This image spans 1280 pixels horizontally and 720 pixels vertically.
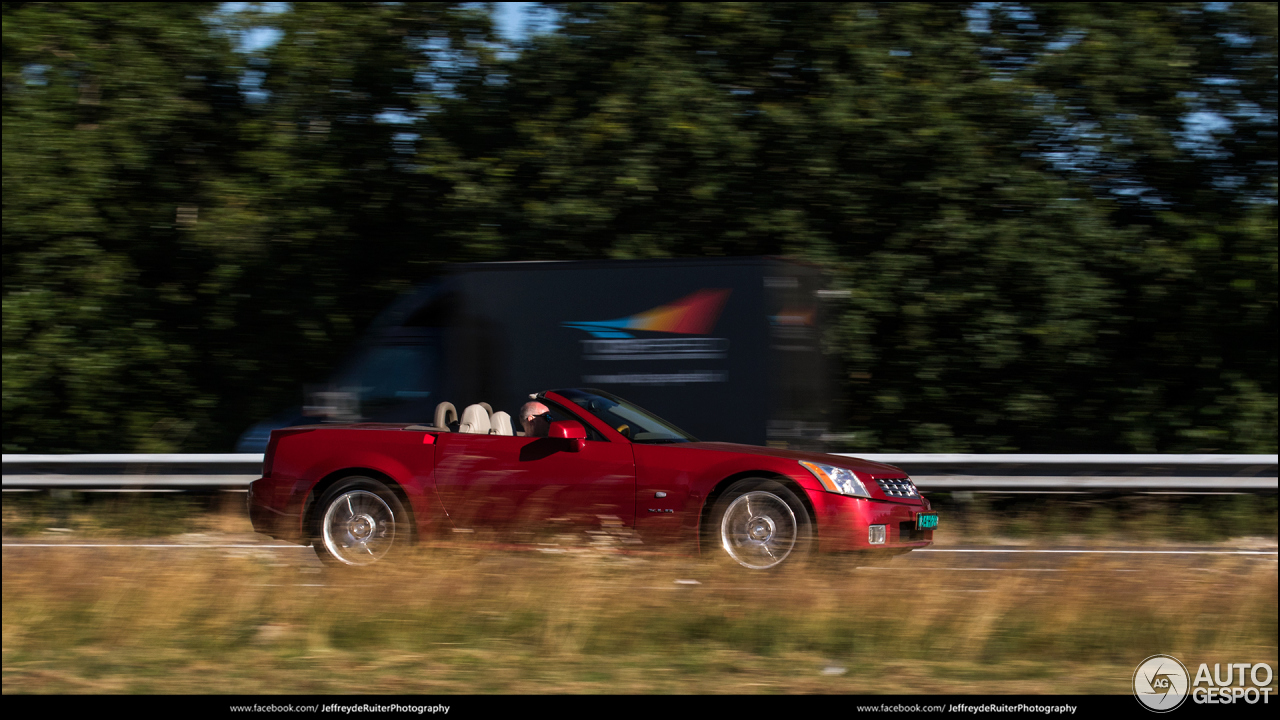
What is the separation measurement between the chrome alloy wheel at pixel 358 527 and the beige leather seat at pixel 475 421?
700 millimetres

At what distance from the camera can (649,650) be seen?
5.16 m

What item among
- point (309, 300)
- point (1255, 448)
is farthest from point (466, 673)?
point (1255, 448)

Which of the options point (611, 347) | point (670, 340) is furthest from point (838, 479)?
point (611, 347)

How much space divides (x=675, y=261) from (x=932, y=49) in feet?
15.2

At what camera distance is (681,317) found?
9.43 m

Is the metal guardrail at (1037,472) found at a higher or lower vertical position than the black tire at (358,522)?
lower

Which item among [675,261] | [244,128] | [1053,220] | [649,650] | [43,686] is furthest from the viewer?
[244,128]

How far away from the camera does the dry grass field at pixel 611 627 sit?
480 centimetres

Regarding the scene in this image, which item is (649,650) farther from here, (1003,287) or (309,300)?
(309,300)

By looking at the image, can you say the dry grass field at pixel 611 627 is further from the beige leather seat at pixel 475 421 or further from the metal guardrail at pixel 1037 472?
the metal guardrail at pixel 1037 472

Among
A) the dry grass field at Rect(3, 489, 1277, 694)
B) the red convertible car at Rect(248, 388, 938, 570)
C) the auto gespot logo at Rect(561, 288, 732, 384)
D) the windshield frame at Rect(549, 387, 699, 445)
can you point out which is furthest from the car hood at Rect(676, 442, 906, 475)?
the auto gespot logo at Rect(561, 288, 732, 384)

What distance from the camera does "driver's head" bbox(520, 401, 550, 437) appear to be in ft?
24.5

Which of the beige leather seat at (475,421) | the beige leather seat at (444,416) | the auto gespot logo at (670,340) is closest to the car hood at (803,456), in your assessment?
the beige leather seat at (475,421)

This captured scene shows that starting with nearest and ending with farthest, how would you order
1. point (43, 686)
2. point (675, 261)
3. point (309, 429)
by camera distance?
point (43, 686), point (309, 429), point (675, 261)
